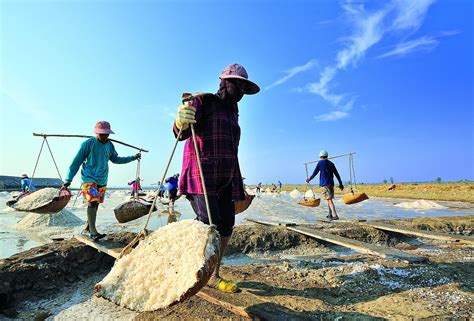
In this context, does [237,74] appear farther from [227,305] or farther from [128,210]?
[128,210]

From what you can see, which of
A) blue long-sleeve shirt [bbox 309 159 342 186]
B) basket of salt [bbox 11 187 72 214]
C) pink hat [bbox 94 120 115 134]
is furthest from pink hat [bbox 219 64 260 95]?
blue long-sleeve shirt [bbox 309 159 342 186]

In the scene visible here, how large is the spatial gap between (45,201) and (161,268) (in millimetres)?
3781

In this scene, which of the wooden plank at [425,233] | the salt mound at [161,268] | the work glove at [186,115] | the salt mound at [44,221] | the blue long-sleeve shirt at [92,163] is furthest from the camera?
the salt mound at [44,221]

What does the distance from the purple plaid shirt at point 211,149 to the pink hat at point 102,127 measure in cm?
212

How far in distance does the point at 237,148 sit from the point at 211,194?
2.02 ft

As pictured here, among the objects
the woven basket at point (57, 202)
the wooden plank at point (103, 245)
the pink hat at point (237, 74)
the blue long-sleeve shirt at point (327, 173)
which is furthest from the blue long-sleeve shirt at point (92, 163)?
the blue long-sleeve shirt at point (327, 173)

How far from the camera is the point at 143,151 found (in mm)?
5570

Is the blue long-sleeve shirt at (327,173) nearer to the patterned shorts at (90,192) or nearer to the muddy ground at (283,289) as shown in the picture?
the muddy ground at (283,289)

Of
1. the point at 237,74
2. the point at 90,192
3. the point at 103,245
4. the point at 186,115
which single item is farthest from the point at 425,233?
the point at 90,192

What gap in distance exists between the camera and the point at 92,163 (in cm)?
442

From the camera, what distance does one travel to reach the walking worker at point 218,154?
280 centimetres

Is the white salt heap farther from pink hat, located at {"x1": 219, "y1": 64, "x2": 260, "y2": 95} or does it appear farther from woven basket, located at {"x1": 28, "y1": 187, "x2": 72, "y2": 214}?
pink hat, located at {"x1": 219, "y1": 64, "x2": 260, "y2": 95}

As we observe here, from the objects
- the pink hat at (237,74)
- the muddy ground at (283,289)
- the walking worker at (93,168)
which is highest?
the pink hat at (237,74)

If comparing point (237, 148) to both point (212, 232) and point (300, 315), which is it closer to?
point (212, 232)
